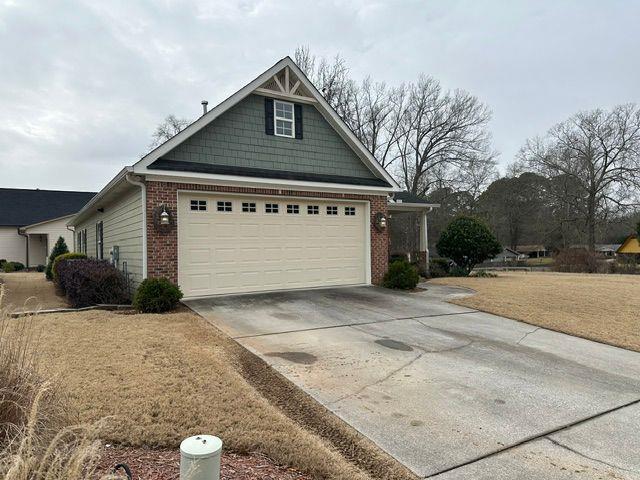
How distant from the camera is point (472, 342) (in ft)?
21.7

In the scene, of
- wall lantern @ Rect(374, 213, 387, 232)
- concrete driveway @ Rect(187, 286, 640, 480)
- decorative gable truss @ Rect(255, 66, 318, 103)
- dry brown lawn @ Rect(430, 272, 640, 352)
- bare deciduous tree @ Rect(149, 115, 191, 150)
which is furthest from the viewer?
bare deciduous tree @ Rect(149, 115, 191, 150)

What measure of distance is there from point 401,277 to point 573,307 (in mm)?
4152

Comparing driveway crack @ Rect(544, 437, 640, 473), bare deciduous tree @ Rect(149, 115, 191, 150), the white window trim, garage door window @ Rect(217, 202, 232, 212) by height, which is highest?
bare deciduous tree @ Rect(149, 115, 191, 150)

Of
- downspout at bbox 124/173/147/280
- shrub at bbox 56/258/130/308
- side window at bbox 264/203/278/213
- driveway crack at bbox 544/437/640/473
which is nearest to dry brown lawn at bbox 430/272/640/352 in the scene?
driveway crack at bbox 544/437/640/473

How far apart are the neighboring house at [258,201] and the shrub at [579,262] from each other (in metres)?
17.3

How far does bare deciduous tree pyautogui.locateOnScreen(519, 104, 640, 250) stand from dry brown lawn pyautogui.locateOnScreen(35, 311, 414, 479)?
3894cm

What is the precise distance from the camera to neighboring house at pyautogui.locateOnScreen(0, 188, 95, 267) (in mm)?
28750

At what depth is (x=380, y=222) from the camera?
41.1 feet

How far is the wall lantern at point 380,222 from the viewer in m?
12.5

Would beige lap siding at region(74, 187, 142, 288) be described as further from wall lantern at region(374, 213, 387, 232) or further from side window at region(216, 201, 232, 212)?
wall lantern at region(374, 213, 387, 232)

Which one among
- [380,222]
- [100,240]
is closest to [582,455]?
[380,222]

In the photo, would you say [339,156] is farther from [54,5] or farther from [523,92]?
[523,92]

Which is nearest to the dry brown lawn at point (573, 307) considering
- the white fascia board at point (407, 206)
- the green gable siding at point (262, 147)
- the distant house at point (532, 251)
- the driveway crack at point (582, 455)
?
the driveway crack at point (582, 455)

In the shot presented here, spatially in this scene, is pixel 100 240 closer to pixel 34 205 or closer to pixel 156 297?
pixel 156 297
